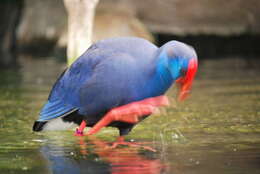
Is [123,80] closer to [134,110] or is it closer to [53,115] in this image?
[134,110]

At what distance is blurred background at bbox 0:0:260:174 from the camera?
4.90 m

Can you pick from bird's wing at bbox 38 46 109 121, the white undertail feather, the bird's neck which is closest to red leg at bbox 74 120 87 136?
bird's wing at bbox 38 46 109 121

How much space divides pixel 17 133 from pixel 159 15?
10.7 m

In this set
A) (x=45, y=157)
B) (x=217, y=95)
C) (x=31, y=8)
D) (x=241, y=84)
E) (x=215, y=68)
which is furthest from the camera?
(x=31, y=8)

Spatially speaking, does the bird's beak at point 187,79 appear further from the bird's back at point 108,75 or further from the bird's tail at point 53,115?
the bird's tail at point 53,115

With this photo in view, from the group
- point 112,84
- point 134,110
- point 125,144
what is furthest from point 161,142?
point 112,84

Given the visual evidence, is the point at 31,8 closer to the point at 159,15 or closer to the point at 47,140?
the point at 159,15

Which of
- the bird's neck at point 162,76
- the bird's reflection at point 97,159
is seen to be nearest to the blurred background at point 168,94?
the bird's reflection at point 97,159

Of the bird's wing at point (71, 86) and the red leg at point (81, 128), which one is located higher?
the bird's wing at point (71, 86)

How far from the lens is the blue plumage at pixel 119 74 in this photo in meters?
4.90

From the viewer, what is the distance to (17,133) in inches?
243

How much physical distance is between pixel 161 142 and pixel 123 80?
85 centimetres

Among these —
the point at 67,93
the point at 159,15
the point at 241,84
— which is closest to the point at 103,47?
the point at 67,93

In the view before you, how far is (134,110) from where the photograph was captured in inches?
202
